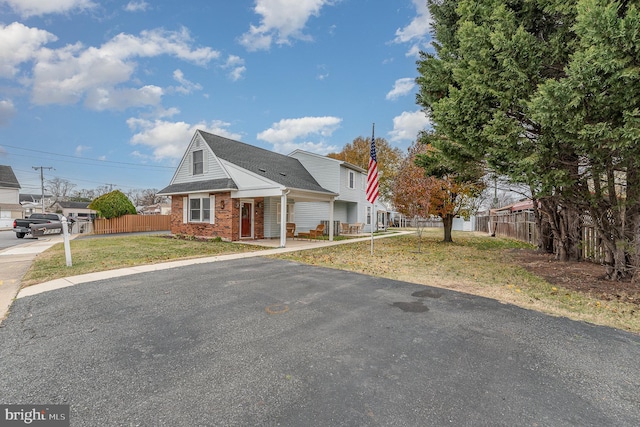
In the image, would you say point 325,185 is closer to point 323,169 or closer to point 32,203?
point 323,169

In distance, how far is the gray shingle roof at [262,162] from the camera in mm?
15555

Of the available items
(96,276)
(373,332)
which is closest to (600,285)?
(373,332)

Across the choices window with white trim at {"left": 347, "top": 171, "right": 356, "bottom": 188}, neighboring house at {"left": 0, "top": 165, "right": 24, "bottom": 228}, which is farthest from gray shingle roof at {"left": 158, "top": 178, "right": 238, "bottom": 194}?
neighboring house at {"left": 0, "top": 165, "right": 24, "bottom": 228}

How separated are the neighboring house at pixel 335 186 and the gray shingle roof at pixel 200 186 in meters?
6.81

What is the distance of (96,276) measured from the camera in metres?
6.50

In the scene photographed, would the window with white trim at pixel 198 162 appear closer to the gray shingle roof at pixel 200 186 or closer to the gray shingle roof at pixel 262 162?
the gray shingle roof at pixel 200 186

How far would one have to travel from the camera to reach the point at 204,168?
16.3 m

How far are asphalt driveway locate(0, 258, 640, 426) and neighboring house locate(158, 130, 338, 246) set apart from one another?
9.14 meters

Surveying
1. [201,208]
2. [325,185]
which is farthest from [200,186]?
[325,185]

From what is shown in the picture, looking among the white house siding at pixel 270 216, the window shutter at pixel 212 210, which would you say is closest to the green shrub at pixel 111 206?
the window shutter at pixel 212 210

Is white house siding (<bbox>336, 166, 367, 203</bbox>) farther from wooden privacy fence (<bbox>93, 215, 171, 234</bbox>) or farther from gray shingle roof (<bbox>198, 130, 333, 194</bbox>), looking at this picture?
wooden privacy fence (<bbox>93, 215, 171, 234</bbox>)

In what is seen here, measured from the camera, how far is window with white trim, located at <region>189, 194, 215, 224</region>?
15.5m

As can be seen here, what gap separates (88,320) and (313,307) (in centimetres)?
318

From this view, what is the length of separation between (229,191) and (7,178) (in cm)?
4727
